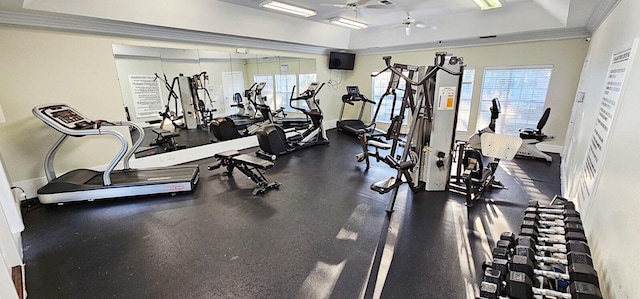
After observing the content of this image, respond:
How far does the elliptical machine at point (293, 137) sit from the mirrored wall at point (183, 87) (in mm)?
1295

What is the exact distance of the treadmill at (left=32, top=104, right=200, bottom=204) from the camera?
332 cm

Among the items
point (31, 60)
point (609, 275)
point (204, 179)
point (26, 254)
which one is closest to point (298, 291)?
point (609, 275)

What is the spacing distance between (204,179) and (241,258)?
2355 mm

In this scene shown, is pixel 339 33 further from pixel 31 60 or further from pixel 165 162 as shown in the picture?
pixel 31 60

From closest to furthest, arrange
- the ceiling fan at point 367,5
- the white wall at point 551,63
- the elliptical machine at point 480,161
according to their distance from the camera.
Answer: the elliptical machine at point 480,161
the ceiling fan at point 367,5
the white wall at point 551,63

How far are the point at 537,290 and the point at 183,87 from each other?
20.1 feet

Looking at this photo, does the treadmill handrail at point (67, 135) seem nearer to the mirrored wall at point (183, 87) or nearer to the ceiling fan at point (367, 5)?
the mirrored wall at point (183, 87)

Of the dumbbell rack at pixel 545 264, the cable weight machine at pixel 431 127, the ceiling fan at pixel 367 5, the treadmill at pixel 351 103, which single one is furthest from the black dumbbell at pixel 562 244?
the treadmill at pixel 351 103

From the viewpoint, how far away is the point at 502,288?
1447mm

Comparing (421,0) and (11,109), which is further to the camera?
(421,0)

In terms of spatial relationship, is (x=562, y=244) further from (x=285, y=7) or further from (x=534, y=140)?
(x=285, y=7)

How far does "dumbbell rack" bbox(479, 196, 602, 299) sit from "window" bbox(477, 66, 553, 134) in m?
4.84

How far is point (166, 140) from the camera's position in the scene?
17.7 ft

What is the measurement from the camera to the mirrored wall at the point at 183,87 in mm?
4797
